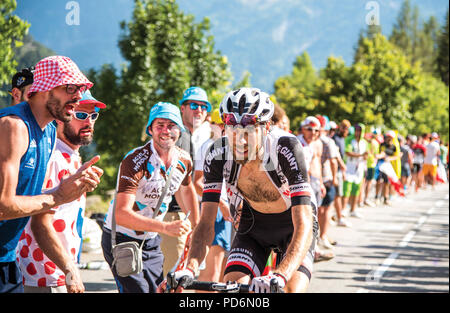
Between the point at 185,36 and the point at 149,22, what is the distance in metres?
1.35

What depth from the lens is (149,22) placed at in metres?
21.4

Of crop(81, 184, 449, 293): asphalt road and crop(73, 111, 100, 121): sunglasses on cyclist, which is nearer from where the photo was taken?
crop(73, 111, 100, 121): sunglasses on cyclist

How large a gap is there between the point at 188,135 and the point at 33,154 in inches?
139

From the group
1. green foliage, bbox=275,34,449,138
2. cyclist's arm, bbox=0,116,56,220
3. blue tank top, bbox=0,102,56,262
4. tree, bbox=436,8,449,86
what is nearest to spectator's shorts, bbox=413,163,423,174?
green foliage, bbox=275,34,449,138

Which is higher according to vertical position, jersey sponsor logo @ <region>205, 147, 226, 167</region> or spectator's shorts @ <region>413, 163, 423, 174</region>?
spectator's shorts @ <region>413, 163, 423, 174</region>

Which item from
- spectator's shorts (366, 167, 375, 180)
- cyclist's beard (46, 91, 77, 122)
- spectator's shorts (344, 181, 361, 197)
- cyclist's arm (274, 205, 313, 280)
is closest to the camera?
cyclist's beard (46, 91, 77, 122)

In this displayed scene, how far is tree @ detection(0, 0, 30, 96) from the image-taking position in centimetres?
801

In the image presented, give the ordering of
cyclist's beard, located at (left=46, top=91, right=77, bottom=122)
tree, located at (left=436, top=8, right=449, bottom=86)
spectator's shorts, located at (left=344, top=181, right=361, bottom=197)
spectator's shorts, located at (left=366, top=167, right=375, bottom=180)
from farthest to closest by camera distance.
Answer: tree, located at (left=436, top=8, right=449, bottom=86) < spectator's shorts, located at (left=366, top=167, right=375, bottom=180) < spectator's shorts, located at (left=344, top=181, right=361, bottom=197) < cyclist's beard, located at (left=46, top=91, right=77, bottom=122)

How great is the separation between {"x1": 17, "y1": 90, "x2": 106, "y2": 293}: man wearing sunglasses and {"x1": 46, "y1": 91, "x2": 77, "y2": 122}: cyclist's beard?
1.63ft

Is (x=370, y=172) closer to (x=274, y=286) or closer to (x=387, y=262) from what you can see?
(x=387, y=262)

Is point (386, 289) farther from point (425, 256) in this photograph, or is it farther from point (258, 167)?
point (258, 167)

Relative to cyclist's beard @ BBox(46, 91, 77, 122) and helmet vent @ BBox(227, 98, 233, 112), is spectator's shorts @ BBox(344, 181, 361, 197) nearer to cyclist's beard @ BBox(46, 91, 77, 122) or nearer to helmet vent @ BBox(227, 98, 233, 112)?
helmet vent @ BBox(227, 98, 233, 112)
